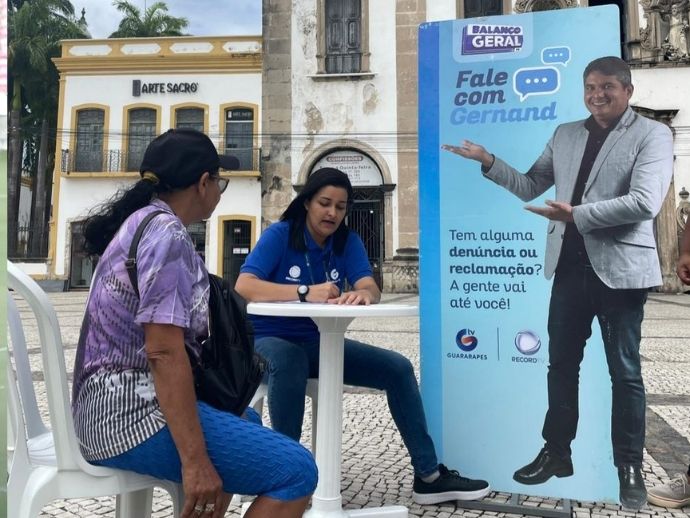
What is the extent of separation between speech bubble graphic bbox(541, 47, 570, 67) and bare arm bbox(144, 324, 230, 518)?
6.00 ft

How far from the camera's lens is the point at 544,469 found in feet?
8.52

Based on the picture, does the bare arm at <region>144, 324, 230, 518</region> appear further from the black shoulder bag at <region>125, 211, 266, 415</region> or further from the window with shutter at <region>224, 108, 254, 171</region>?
the window with shutter at <region>224, 108, 254, 171</region>

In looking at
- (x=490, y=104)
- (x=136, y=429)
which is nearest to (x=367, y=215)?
(x=490, y=104)

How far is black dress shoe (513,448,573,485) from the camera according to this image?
257cm

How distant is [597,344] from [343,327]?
3.16ft

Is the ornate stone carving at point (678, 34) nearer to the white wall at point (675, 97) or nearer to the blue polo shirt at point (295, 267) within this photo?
the white wall at point (675, 97)

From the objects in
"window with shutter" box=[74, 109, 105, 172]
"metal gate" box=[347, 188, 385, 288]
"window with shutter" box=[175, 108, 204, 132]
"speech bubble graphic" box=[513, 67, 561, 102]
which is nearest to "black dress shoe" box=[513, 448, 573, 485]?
"speech bubble graphic" box=[513, 67, 561, 102]

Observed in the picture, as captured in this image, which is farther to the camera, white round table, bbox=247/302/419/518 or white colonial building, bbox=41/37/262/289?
white colonial building, bbox=41/37/262/289

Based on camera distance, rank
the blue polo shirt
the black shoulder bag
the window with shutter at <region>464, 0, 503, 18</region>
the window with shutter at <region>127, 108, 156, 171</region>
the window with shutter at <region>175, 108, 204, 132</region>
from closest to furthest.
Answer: the black shoulder bag < the blue polo shirt < the window with shutter at <region>464, 0, 503, 18</region> < the window with shutter at <region>175, 108, 204, 132</region> < the window with shutter at <region>127, 108, 156, 171</region>

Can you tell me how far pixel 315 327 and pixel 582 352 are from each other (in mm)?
1047

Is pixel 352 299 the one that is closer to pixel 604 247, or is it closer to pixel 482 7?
pixel 604 247

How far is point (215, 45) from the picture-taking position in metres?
21.2

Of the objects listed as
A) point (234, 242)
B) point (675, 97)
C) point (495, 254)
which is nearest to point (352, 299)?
point (495, 254)

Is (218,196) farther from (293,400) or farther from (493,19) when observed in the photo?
(493,19)
